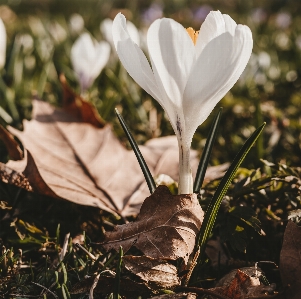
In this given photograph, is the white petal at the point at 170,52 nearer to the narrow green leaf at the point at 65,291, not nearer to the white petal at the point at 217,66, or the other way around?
the white petal at the point at 217,66

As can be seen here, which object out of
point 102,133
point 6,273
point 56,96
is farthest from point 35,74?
→ point 6,273

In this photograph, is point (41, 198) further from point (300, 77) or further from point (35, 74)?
point (300, 77)

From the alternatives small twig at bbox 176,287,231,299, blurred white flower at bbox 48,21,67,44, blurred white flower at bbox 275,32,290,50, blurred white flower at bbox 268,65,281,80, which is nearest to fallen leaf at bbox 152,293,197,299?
small twig at bbox 176,287,231,299

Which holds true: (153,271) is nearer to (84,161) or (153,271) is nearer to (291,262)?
(291,262)

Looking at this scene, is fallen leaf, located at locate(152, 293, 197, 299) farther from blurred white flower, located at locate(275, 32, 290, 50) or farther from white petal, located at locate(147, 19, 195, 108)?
blurred white flower, located at locate(275, 32, 290, 50)

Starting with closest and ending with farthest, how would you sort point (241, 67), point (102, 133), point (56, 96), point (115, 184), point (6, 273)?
point (241, 67), point (6, 273), point (115, 184), point (102, 133), point (56, 96)

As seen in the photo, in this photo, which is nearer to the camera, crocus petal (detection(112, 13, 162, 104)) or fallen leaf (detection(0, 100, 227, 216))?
crocus petal (detection(112, 13, 162, 104))
